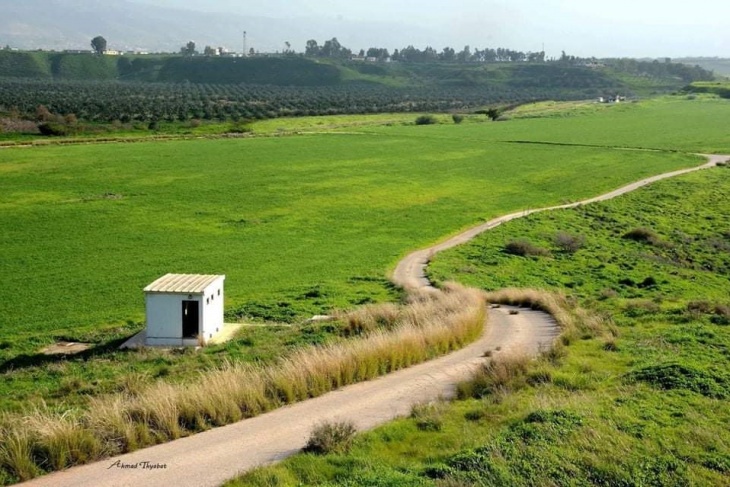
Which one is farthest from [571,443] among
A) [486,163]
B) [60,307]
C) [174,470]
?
[486,163]

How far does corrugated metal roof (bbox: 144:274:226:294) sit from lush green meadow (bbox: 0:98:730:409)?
7.43 feet

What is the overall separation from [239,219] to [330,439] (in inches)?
1519

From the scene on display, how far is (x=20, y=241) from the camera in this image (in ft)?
143

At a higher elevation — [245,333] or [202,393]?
[202,393]

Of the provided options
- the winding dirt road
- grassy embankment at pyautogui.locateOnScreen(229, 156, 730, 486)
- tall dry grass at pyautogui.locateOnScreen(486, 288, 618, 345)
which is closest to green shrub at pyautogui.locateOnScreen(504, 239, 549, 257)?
grassy embankment at pyautogui.locateOnScreen(229, 156, 730, 486)

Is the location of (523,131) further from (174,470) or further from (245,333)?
(174,470)

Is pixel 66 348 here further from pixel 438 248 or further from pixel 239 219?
pixel 239 219

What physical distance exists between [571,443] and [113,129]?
3679 inches

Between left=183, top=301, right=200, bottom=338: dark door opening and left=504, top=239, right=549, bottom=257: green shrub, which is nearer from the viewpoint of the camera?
left=183, top=301, right=200, bottom=338: dark door opening

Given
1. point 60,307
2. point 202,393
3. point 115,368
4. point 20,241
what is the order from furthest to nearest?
point 20,241 → point 60,307 → point 115,368 → point 202,393

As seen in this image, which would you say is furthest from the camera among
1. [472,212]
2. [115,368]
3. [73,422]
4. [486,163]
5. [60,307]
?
[486,163]

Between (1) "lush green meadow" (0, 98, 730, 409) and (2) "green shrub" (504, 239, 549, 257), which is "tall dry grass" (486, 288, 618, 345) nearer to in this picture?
(1) "lush green meadow" (0, 98, 730, 409)

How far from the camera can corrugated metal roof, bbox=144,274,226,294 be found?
89.8 ft

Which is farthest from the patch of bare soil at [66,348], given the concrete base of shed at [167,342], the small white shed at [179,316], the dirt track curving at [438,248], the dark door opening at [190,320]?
the dirt track curving at [438,248]
